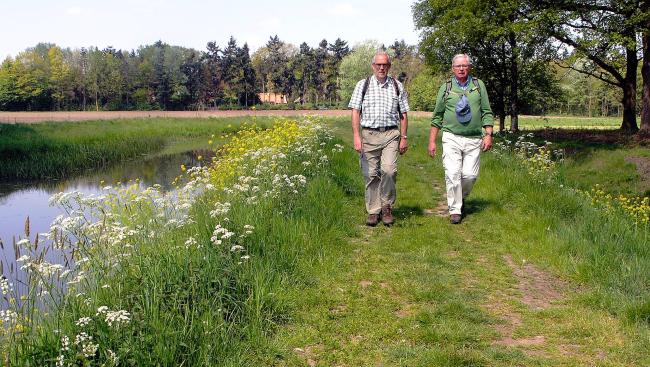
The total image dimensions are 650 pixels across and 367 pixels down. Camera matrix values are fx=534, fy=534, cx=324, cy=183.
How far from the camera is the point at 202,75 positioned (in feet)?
304

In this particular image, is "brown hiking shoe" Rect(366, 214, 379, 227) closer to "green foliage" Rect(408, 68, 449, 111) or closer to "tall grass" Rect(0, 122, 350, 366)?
"tall grass" Rect(0, 122, 350, 366)

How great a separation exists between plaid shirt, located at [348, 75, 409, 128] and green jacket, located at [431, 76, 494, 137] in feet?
2.28

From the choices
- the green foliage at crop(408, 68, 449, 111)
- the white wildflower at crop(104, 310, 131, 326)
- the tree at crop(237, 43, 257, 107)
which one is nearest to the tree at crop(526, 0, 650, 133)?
the white wildflower at crop(104, 310, 131, 326)

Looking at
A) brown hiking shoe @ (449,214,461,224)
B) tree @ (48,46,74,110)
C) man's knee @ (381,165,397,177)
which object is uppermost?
tree @ (48,46,74,110)

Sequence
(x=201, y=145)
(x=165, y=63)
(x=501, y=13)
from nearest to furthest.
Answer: (x=501, y=13), (x=201, y=145), (x=165, y=63)

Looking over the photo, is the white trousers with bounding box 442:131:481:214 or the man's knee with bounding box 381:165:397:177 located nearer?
the man's knee with bounding box 381:165:397:177

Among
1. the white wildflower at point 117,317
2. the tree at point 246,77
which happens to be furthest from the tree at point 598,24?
the tree at point 246,77

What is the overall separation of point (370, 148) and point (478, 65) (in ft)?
78.1

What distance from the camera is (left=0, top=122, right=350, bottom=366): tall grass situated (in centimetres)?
325

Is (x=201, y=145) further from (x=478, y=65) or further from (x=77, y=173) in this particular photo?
(x=478, y=65)

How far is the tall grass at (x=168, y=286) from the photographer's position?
Result: 325 centimetres

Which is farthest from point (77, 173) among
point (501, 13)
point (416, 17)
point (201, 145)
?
point (416, 17)

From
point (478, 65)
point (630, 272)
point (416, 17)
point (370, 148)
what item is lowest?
point (630, 272)

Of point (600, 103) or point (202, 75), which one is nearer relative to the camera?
point (600, 103)
